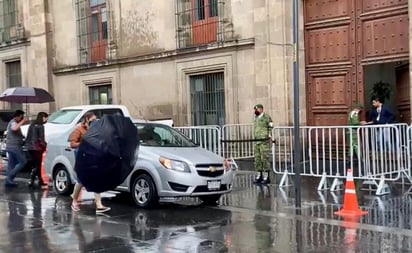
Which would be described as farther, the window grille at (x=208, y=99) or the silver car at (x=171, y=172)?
the window grille at (x=208, y=99)

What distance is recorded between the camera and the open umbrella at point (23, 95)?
18484 mm

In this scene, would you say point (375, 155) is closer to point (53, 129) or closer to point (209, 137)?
point (209, 137)

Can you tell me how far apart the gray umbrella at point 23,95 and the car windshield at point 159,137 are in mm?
8394

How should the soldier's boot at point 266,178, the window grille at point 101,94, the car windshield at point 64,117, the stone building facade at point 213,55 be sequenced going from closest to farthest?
the soldier's boot at point 266,178, the stone building facade at point 213,55, the car windshield at point 64,117, the window grille at point 101,94

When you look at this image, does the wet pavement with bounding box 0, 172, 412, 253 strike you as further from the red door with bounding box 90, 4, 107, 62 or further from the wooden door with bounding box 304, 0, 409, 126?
the red door with bounding box 90, 4, 107, 62

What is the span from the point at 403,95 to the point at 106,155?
886cm

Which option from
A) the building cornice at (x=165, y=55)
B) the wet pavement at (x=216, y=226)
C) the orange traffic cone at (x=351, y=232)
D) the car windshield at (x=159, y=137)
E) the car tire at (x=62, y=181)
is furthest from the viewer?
the building cornice at (x=165, y=55)

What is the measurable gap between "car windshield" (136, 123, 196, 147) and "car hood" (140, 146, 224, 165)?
11.3 inches

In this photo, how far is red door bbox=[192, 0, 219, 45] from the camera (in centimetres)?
1844

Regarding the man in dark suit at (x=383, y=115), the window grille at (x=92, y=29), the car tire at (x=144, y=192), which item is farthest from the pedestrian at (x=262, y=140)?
the window grille at (x=92, y=29)

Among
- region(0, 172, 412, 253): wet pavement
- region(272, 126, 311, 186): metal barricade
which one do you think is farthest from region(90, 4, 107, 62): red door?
region(0, 172, 412, 253): wet pavement

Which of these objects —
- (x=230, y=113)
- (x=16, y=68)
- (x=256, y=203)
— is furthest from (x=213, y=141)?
(x=16, y=68)

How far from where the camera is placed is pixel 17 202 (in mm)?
11906

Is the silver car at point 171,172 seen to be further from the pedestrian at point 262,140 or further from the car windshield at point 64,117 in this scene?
the car windshield at point 64,117
